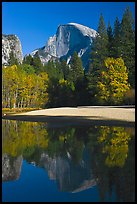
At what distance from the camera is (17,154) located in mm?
11047

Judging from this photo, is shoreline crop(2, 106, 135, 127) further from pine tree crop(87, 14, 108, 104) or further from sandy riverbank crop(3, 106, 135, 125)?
pine tree crop(87, 14, 108, 104)

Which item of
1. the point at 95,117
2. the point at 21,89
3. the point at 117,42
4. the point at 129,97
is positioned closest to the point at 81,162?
the point at 95,117

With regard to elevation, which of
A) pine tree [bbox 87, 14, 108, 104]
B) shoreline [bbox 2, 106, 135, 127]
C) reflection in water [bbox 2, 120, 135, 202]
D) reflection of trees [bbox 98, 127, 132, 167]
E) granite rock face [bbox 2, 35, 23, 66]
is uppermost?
granite rock face [bbox 2, 35, 23, 66]

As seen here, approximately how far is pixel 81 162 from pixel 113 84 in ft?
127

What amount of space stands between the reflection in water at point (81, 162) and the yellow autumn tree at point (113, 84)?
33051 millimetres

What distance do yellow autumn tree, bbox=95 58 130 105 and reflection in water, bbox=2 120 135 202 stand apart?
108 feet

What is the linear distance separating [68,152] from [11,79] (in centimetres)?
5201

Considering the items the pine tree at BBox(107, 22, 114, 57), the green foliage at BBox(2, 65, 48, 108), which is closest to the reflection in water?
the pine tree at BBox(107, 22, 114, 57)

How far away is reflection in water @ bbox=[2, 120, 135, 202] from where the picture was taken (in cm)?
699

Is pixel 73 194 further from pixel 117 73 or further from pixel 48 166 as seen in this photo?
pixel 117 73

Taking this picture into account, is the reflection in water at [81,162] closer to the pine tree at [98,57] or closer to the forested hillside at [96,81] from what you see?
the forested hillside at [96,81]

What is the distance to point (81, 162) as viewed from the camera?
31.3ft

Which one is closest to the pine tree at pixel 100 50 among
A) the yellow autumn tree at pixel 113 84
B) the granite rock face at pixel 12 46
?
the yellow autumn tree at pixel 113 84

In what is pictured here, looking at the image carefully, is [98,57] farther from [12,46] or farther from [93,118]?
[12,46]
